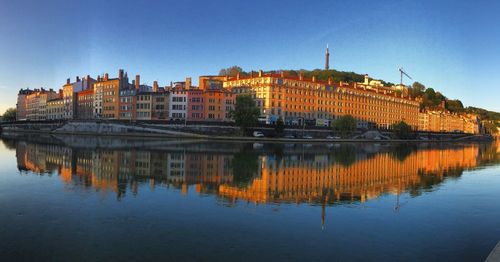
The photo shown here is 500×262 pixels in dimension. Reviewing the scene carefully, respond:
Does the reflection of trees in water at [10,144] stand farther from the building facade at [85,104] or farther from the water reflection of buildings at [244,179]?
the building facade at [85,104]

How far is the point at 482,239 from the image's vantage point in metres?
15.8

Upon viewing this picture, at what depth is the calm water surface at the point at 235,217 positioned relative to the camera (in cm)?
1324

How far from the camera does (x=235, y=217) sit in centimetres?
1769

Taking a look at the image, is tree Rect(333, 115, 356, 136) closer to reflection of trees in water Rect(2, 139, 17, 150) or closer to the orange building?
the orange building

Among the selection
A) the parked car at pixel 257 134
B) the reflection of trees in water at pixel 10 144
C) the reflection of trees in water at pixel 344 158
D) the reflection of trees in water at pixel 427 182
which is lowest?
the reflection of trees in water at pixel 427 182

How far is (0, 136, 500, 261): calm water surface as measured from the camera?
1324 centimetres

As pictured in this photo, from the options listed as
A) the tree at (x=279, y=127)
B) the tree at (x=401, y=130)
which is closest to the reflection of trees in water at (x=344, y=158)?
the tree at (x=279, y=127)

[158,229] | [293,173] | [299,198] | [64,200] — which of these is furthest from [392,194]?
[64,200]

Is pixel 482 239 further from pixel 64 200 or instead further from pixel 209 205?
pixel 64 200

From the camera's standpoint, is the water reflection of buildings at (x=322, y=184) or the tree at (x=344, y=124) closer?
the water reflection of buildings at (x=322, y=184)

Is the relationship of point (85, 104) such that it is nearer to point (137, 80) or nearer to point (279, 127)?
point (137, 80)

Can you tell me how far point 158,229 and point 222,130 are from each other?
91561 millimetres

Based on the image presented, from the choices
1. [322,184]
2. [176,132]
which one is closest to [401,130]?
[176,132]

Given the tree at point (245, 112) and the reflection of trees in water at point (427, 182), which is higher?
the tree at point (245, 112)
